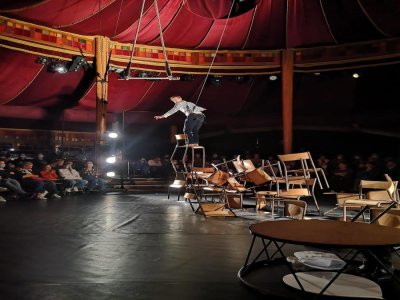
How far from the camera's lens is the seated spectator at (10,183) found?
7582 mm

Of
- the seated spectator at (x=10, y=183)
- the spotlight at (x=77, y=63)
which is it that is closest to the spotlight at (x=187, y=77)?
the spotlight at (x=77, y=63)

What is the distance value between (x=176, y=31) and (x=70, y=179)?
14.9ft

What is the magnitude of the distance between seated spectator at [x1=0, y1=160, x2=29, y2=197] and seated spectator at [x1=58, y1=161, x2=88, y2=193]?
0.94m

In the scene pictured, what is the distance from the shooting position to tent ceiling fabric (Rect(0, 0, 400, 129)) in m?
8.71

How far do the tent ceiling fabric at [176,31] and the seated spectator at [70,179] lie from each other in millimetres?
2635

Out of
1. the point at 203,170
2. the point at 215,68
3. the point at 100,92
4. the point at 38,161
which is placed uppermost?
the point at 215,68

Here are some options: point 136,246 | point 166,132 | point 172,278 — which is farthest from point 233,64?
point 172,278

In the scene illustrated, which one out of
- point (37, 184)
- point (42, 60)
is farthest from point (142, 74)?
point (37, 184)

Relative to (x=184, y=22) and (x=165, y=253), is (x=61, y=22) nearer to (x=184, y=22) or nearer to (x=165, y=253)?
(x=184, y=22)

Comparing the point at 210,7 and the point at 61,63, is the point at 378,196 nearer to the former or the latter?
the point at 210,7

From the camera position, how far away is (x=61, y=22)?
8797mm

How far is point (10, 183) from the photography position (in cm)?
759

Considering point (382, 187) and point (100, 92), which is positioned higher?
point (100, 92)

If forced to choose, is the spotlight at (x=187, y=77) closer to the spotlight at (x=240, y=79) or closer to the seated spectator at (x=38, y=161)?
the spotlight at (x=240, y=79)
